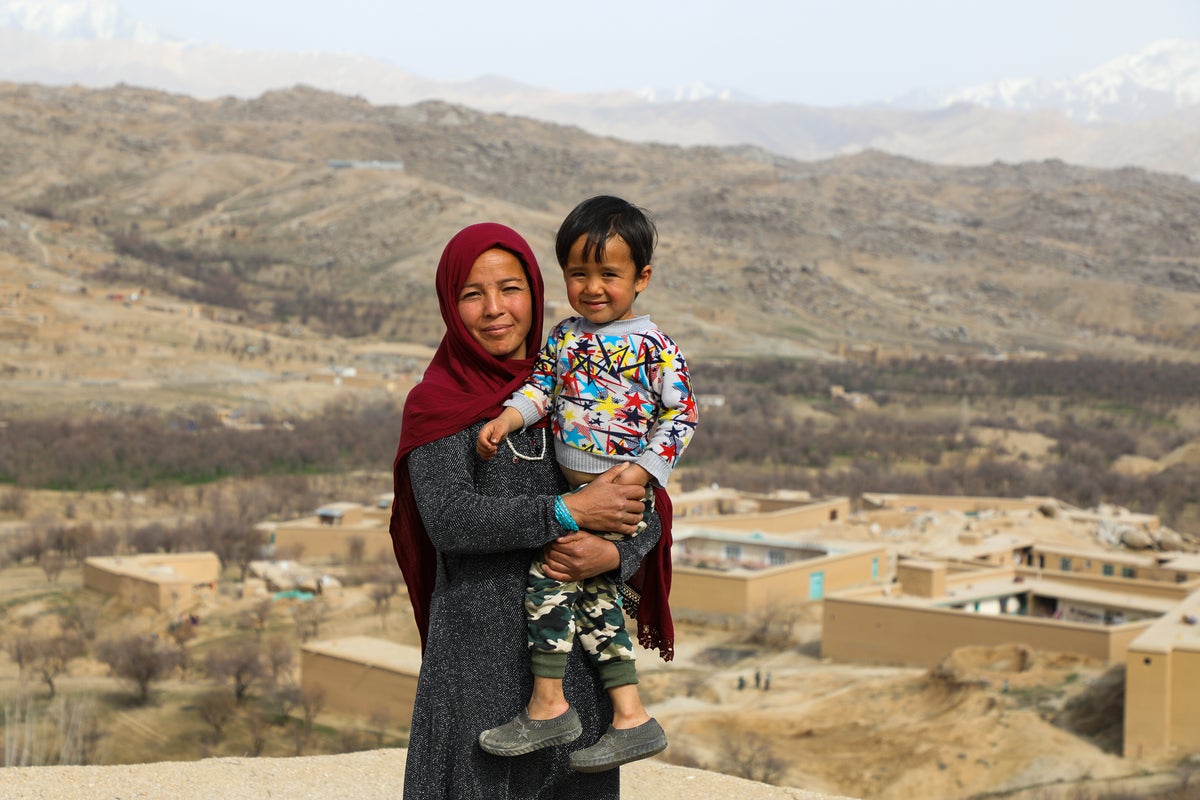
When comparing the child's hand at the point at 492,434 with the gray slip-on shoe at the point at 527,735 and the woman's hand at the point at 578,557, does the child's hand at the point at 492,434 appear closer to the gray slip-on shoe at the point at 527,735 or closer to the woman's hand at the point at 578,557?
the woman's hand at the point at 578,557

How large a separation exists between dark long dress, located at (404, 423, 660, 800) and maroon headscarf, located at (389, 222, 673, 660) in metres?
0.06

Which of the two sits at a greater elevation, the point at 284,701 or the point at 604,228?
the point at 604,228

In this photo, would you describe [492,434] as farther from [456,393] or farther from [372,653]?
[372,653]

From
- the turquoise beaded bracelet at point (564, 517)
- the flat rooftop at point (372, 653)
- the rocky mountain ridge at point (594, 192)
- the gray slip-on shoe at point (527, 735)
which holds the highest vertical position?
the rocky mountain ridge at point (594, 192)

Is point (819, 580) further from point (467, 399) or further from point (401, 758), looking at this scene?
point (467, 399)

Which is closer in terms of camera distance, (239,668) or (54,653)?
(239,668)

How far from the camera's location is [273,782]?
596 centimetres

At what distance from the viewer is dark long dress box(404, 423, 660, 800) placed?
3.04 meters

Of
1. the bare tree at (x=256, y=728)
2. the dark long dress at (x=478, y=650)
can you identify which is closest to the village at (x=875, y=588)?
the bare tree at (x=256, y=728)

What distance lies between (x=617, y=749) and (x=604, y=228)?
1231 millimetres

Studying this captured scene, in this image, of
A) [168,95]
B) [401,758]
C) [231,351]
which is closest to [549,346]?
[401,758]

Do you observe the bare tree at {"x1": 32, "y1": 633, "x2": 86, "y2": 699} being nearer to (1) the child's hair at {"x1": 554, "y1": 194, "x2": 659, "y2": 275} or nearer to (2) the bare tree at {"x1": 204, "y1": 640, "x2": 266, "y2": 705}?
(2) the bare tree at {"x1": 204, "y1": 640, "x2": 266, "y2": 705}

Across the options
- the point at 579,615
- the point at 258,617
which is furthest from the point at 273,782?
the point at 258,617

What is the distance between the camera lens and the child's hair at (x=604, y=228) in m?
3.11
